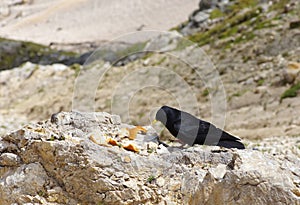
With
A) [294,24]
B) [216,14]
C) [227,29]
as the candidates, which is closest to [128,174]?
[294,24]

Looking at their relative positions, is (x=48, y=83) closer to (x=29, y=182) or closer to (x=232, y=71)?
(x=232, y=71)

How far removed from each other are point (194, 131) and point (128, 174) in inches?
53.2

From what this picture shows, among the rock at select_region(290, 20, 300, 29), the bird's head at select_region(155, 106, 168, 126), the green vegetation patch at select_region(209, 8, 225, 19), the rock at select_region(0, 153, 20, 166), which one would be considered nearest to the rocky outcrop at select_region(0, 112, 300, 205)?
the rock at select_region(0, 153, 20, 166)

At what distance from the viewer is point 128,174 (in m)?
6.02

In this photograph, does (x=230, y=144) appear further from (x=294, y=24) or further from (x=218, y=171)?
(x=294, y=24)

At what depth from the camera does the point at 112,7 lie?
7975 centimetres

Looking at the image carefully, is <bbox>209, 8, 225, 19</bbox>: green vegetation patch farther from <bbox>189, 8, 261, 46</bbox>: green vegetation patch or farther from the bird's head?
the bird's head

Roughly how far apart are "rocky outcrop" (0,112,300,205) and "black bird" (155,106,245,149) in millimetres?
620

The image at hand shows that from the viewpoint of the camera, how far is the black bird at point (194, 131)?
23.0 ft

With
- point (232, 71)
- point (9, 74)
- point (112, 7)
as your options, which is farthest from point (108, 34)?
point (232, 71)

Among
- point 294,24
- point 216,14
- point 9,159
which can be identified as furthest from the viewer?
point 216,14

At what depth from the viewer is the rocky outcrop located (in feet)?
18.9

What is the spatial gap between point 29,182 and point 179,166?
5.41 ft

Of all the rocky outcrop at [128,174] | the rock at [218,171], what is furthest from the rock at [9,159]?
the rock at [218,171]
